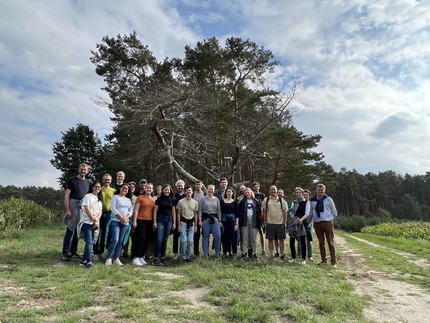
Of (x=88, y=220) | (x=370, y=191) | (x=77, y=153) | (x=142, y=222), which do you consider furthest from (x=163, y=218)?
(x=370, y=191)

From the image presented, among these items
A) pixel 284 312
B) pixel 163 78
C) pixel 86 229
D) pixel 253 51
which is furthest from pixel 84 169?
pixel 253 51

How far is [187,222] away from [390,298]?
381cm

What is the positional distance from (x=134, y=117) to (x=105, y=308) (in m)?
10.1

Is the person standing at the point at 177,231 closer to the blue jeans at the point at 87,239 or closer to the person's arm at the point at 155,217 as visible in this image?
the person's arm at the point at 155,217

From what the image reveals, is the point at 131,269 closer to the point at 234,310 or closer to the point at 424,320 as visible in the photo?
the point at 234,310

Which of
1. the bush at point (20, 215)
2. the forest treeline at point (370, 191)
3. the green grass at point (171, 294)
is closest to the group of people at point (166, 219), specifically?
the green grass at point (171, 294)

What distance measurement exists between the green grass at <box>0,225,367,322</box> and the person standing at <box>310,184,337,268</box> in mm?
1083

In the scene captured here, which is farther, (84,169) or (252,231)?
(252,231)

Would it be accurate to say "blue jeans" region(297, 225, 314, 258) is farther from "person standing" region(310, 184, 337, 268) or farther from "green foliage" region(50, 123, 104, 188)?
"green foliage" region(50, 123, 104, 188)

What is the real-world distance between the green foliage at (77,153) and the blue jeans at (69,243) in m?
13.9

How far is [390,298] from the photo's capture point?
4.00 m

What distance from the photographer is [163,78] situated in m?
16.3

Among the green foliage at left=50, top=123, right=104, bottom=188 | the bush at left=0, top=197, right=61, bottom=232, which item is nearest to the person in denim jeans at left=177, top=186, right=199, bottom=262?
the bush at left=0, top=197, right=61, bottom=232

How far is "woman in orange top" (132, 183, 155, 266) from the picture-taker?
5637 millimetres
